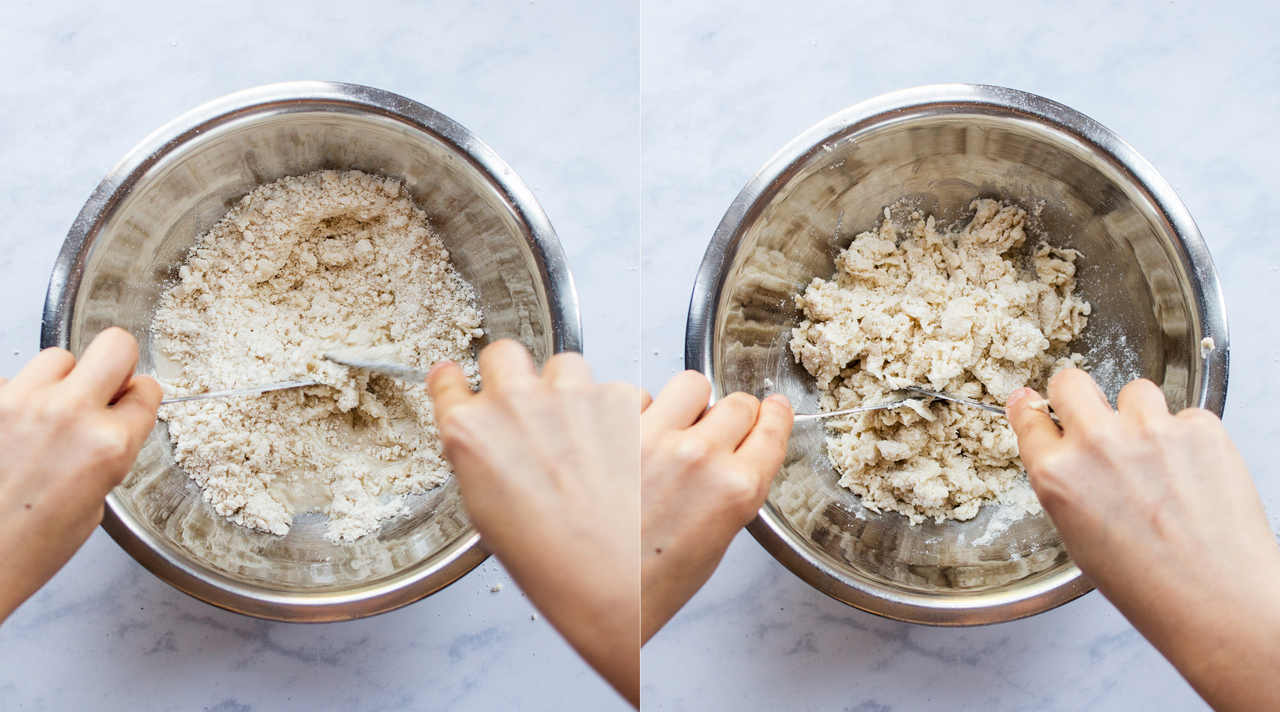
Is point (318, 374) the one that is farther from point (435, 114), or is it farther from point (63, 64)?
point (63, 64)

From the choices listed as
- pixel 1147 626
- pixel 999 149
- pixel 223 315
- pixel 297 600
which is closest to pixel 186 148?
pixel 223 315

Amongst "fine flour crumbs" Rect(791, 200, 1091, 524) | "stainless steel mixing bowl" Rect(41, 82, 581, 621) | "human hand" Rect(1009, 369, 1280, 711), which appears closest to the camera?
"human hand" Rect(1009, 369, 1280, 711)

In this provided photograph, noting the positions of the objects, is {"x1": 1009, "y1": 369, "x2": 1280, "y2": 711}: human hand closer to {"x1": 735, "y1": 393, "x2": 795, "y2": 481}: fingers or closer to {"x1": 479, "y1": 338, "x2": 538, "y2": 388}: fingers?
{"x1": 735, "y1": 393, "x2": 795, "y2": 481}: fingers

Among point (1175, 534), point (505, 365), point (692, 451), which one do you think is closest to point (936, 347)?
point (1175, 534)

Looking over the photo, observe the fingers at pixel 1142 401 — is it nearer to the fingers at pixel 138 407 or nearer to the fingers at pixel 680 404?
the fingers at pixel 680 404

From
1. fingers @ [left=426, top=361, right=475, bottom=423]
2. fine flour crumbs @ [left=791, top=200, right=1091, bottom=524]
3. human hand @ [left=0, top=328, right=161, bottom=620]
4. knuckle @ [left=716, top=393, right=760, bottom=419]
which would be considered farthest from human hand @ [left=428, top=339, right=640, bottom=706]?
fine flour crumbs @ [left=791, top=200, right=1091, bottom=524]

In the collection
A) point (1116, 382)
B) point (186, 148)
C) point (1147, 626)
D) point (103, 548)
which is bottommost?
point (103, 548)

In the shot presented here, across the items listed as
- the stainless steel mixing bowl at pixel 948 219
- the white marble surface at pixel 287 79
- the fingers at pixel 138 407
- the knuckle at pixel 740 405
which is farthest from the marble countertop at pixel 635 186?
the fingers at pixel 138 407
